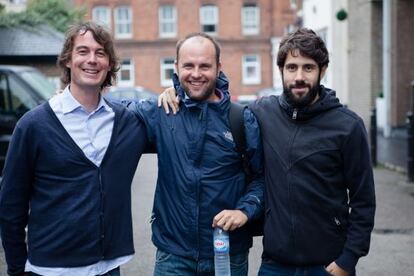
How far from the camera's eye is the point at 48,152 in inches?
117

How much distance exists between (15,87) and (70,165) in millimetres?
8266

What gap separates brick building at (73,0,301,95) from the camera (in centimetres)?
4103

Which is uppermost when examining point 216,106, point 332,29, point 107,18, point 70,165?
point 107,18

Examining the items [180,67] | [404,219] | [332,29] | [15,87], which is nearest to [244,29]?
[332,29]

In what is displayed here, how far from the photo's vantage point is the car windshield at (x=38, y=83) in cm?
1095

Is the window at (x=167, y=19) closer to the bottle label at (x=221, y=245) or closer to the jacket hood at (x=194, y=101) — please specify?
the jacket hood at (x=194, y=101)

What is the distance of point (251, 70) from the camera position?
135 ft

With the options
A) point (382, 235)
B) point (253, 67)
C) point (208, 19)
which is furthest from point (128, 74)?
point (382, 235)

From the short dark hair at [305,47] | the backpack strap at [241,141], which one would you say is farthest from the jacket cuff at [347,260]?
the short dark hair at [305,47]

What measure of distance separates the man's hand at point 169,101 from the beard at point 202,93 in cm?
8

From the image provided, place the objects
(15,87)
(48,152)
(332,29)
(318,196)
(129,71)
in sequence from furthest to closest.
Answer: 1. (129,71)
2. (332,29)
3. (15,87)
4. (318,196)
5. (48,152)

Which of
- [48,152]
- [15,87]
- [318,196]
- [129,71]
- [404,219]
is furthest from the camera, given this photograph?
[129,71]

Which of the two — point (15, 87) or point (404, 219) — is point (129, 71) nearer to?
point (15, 87)

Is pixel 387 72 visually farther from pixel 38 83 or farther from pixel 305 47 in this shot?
pixel 305 47
